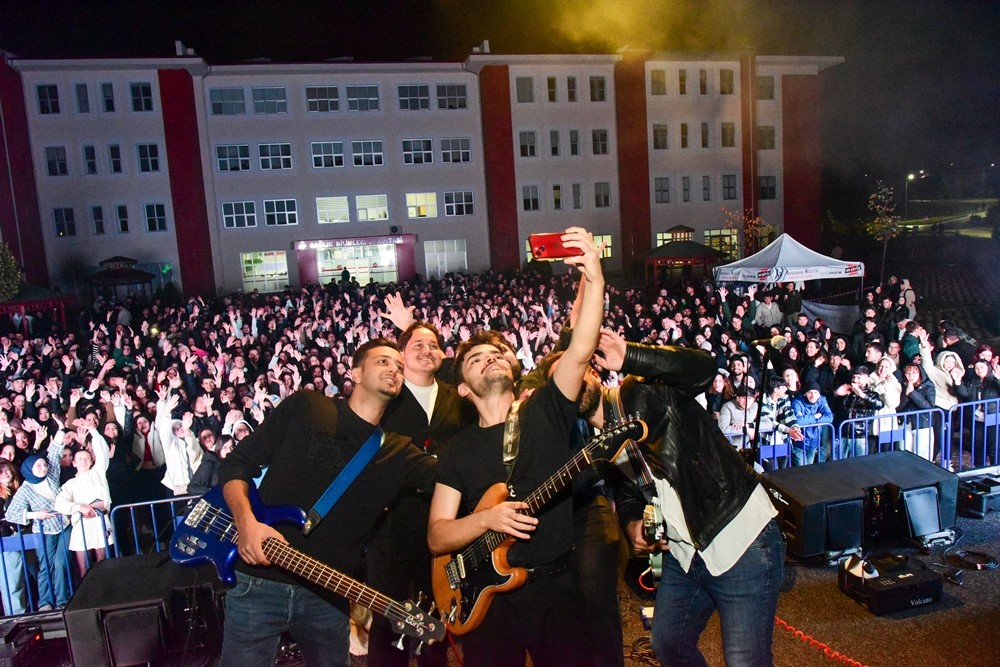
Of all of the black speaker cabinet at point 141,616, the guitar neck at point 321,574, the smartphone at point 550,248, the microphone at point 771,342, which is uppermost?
the smartphone at point 550,248

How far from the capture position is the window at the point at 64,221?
2683 centimetres

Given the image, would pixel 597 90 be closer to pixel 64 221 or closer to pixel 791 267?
pixel 791 267

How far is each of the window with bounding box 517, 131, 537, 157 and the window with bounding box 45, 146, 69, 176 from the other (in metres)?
18.5

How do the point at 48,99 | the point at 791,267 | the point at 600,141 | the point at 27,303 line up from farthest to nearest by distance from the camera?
the point at 600,141 < the point at 48,99 < the point at 27,303 < the point at 791,267

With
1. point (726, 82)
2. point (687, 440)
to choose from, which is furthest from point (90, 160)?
point (687, 440)

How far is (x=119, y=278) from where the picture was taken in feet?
76.8

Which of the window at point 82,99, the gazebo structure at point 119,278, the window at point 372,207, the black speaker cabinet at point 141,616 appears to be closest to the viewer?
the black speaker cabinet at point 141,616

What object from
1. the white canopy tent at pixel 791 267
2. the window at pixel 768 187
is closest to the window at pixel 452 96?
the window at pixel 768 187

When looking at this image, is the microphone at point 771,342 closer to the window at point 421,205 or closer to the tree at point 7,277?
the tree at point 7,277

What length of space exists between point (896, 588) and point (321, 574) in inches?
136

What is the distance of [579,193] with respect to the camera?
1209 inches

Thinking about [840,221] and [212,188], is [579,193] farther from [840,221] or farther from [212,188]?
[840,221]

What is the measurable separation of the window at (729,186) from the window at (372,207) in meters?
15.6

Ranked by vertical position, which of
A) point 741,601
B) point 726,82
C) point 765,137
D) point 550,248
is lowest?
point 741,601
